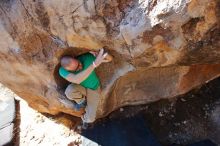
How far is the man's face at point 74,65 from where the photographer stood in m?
3.58

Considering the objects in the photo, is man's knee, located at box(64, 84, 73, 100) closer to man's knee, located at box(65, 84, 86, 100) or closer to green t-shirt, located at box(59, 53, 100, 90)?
man's knee, located at box(65, 84, 86, 100)

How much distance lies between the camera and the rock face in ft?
9.46

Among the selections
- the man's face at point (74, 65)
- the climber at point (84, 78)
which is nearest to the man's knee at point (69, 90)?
the climber at point (84, 78)

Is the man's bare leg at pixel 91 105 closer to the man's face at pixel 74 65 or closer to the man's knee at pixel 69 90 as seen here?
the man's knee at pixel 69 90

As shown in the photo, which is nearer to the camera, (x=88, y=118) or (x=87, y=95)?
(x=87, y=95)

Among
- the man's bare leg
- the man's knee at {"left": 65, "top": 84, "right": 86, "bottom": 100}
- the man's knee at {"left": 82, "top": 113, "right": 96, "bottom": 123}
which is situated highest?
the man's knee at {"left": 65, "top": 84, "right": 86, "bottom": 100}

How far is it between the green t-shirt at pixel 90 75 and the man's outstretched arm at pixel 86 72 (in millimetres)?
32

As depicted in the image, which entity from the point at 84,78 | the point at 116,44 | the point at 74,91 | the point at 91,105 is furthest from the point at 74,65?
the point at 91,105

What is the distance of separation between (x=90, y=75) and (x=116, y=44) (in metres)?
0.61

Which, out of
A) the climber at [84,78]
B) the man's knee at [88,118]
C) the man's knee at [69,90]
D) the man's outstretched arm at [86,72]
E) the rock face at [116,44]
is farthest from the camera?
the man's knee at [88,118]

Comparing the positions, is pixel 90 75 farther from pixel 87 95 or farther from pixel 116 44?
pixel 116 44

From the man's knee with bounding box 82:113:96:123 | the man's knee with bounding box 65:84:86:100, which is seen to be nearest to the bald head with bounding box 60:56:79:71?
the man's knee with bounding box 65:84:86:100

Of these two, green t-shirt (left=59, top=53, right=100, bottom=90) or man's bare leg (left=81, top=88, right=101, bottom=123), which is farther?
man's bare leg (left=81, top=88, right=101, bottom=123)

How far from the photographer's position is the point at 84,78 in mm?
3699
